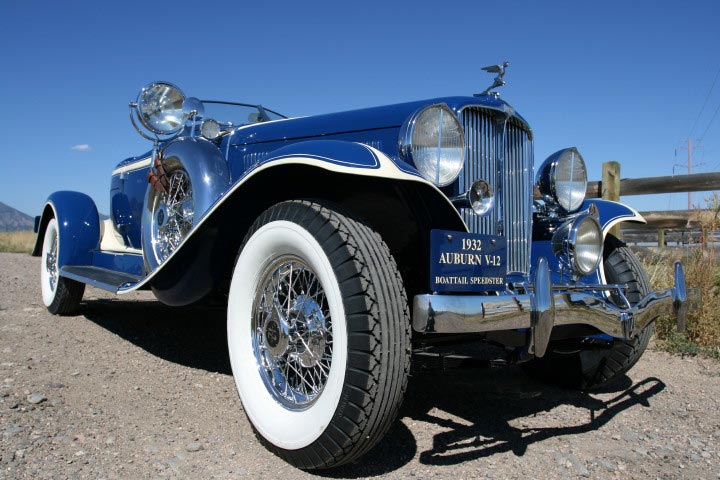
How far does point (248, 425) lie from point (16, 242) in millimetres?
16369

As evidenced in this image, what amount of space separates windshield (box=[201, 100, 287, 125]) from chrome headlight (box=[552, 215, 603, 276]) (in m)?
2.43

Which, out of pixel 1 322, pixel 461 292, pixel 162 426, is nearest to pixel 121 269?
pixel 1 322

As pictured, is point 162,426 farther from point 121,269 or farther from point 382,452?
point 121,269

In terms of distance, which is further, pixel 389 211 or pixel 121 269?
pixel 121 269

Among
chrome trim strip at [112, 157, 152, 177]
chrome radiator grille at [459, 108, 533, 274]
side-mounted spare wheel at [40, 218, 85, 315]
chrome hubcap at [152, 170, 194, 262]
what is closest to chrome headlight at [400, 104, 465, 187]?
chrome radiator grille at [459, 108, 533, 274]

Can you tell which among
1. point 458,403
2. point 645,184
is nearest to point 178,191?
point 458,403

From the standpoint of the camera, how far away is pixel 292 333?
2.46m

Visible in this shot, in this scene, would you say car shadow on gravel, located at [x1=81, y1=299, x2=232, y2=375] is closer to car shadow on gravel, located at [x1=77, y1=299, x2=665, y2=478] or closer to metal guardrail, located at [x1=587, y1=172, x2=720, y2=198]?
car shadow on gravel, located at [x1=77, y1=299, x2=665, y2=478]

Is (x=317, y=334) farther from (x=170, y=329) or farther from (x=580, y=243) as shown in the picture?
(x=170, y=329)

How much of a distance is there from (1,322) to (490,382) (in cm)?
362

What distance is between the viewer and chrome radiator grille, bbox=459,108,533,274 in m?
2.89

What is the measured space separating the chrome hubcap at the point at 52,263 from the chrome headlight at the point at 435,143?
3.95 metres

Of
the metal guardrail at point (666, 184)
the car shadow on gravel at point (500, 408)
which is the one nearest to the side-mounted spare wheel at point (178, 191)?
the car shadow on gravel at point (500, 408)

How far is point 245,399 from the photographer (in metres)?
2.53
